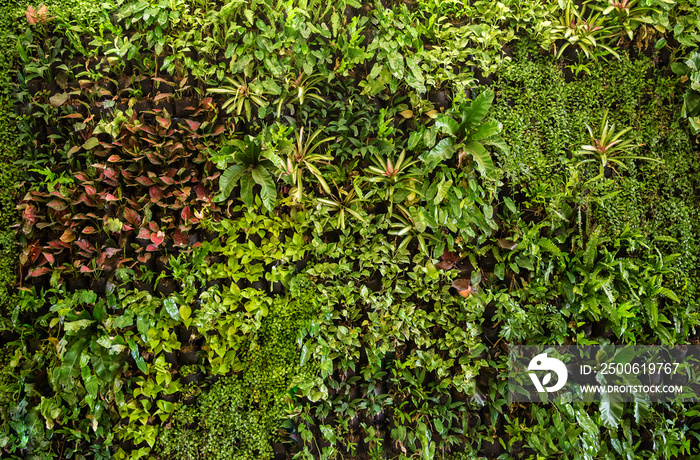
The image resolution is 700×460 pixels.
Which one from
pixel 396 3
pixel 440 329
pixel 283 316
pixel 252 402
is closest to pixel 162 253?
pixel 283 316

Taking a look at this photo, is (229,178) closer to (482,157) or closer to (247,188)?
(247,188)

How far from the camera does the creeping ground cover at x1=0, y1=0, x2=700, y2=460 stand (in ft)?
7.61

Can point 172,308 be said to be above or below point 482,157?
below

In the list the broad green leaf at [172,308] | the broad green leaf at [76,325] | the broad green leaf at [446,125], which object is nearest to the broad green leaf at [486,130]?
the broad green leaf at [446,125]

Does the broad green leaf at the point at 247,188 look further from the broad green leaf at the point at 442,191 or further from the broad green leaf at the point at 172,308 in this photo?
the broad green leaf at the point at 442,191

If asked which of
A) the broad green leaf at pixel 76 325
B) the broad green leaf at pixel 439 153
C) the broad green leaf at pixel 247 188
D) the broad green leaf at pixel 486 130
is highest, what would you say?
the broad green leaf at pixel 486 130

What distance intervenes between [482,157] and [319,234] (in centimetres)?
112

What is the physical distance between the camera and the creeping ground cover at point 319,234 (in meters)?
2.32

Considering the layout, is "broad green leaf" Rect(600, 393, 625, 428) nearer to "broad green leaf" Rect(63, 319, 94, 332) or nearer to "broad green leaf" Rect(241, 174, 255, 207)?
"broad green leaf" Rect(241, 174, 255, 207)

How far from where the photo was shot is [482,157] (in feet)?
7.33

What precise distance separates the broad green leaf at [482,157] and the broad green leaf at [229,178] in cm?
144

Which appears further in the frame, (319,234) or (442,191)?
(319,234)

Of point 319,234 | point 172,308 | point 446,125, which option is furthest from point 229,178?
point 446,125

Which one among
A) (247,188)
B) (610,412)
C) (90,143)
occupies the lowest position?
(610,412)
